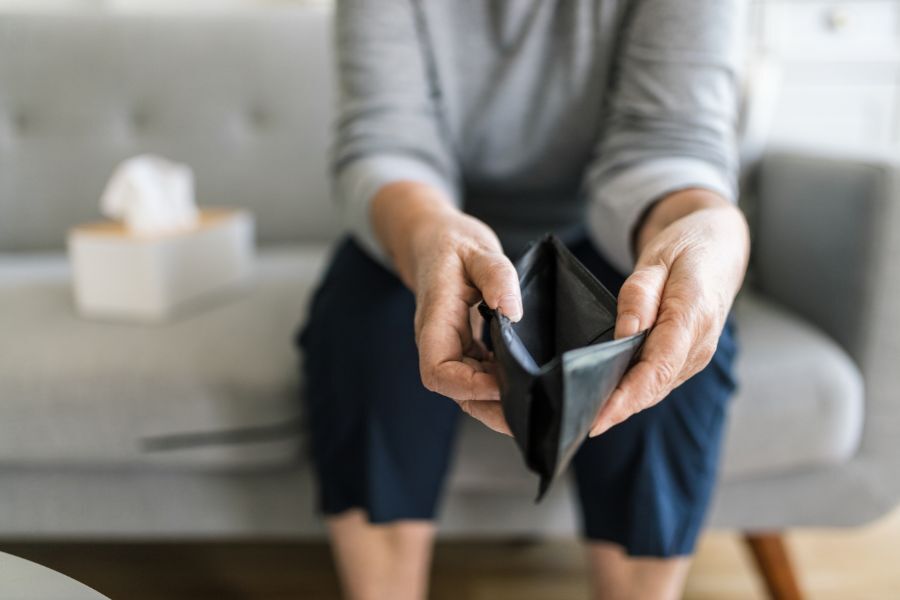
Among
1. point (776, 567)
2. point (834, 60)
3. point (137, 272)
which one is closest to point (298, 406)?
point (137, 272)

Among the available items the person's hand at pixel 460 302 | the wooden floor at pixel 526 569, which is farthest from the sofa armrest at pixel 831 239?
the person's hand at pixel 460 302

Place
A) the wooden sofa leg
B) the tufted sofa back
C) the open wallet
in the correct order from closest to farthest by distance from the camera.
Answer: the open wallet → the wooden sofa leg → the tufted sofa back

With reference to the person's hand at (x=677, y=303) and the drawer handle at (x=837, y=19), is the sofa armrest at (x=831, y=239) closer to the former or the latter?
the person's hand at (x=677, y=303)

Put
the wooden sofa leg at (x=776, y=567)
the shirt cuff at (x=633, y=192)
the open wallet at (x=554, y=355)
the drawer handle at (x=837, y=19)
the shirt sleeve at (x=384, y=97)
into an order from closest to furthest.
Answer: the open wallet at (x=554, y=355)
the shirt cuff at (x=633, y=192)
the shirt sleeve at (x=384, y=97)
the wooden sofa leg at (x=776, y=567)
the drawer handle at (x=837, y=19)

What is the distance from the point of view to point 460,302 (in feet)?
1.17

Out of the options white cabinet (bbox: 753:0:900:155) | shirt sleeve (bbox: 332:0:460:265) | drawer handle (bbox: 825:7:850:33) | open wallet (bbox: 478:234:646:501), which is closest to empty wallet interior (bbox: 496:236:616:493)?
open wallet (bbox: 478:234:646:501)

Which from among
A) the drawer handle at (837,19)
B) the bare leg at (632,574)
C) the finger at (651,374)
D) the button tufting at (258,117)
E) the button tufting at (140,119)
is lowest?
the bare leg at (632,574)

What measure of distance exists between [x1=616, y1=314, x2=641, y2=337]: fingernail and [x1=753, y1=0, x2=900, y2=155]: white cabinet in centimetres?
182

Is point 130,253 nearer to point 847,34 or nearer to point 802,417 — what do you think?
point 802,417

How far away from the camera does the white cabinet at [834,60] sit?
190 cm

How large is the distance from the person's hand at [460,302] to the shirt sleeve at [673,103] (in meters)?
0.18

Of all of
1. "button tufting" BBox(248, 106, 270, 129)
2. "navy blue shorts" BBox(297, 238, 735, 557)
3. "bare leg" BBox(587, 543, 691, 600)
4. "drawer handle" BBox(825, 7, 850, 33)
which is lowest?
"bare leg" BBox(587, 543, 691, 600)

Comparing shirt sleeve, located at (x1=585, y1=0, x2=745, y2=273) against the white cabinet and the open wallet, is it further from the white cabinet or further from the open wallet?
the white cabinet

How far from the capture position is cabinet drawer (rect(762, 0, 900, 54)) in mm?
1894
